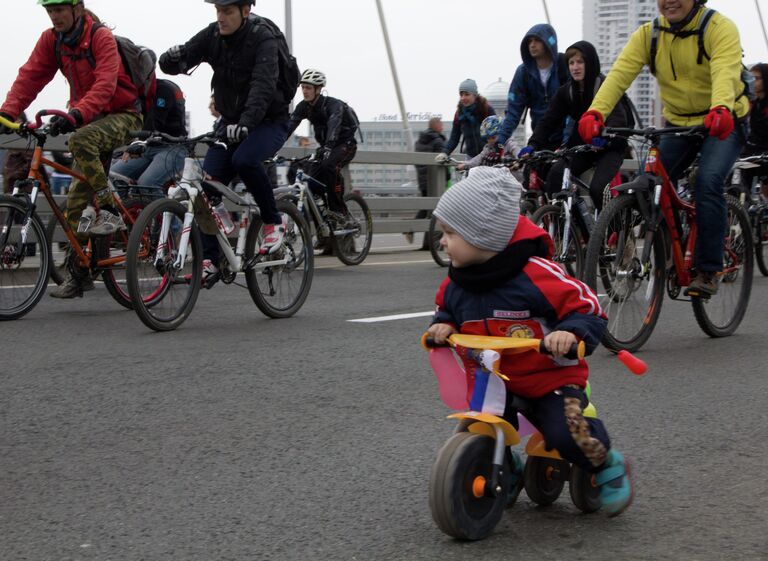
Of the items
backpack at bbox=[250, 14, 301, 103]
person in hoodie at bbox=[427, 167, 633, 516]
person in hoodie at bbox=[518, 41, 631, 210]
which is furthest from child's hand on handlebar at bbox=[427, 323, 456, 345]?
person in hoodie at bbox=[518, 41, 631, 210]

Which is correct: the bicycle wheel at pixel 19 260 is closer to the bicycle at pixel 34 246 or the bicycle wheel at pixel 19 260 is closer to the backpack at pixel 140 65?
the bicycle at pixel 34 246

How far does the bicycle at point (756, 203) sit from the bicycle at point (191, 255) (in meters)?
4.95

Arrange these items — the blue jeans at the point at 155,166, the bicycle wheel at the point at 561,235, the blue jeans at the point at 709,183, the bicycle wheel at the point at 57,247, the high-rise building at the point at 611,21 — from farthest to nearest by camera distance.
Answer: the high-rise building at the point at 611,21, the blue jeans at the point at 155,166, the bicycle wheel at the point at 561,235, the bicycle wheel at the point at 57,247, the blue jeans at the point at 709,183

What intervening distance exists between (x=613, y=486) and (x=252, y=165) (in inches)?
177

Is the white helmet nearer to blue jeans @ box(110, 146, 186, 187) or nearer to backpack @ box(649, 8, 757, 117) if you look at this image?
blue jeans @ box(110, 146, 186, 187)

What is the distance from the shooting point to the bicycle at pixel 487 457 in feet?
10.3

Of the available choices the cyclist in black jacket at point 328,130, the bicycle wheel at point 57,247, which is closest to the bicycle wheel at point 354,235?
the cyclist in black jacket at point 328,130

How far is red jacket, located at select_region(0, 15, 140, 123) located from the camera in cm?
770

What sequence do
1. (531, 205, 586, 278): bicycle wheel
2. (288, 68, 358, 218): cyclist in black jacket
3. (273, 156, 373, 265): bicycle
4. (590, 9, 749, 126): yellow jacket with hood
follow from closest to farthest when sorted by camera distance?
1. (590, 9, 749, 126): yellow jacket with hood
2. (531, 205, 586, 278): bicycle wheel
3. (273, 156, 373, 265): bicycle
4. (288, 68, 358, 218): cyclist in black jacket

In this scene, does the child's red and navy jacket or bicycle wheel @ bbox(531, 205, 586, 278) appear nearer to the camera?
the child's red and navy jacket

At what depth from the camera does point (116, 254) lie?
7883 millimetres

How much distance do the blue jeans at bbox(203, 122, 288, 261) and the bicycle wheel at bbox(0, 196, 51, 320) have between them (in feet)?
3.38

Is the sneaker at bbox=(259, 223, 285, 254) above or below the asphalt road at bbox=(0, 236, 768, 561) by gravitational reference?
above

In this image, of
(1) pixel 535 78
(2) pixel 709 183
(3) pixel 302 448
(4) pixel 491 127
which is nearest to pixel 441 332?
(3) pixel 302 448
